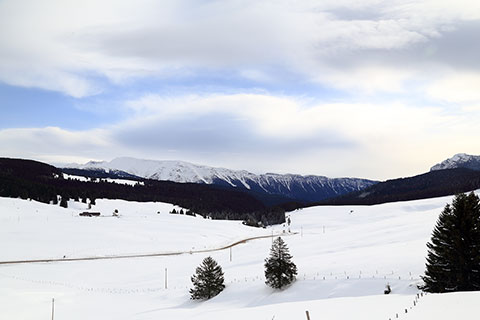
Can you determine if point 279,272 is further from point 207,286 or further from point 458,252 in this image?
point 458,252

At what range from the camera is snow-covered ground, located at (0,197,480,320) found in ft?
88.0

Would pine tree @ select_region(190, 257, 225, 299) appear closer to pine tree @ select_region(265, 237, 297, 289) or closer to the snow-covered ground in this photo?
the snow-covered ground

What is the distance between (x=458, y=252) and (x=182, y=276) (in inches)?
2000

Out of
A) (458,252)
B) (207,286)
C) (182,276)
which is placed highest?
(458,252)

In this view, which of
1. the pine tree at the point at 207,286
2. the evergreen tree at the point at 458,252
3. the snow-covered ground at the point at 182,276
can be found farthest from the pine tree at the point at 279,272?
the evergreen tree at the point at 458,252

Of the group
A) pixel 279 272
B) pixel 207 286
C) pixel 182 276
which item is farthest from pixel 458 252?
pixel 182 276

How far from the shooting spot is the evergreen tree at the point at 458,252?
3139cm

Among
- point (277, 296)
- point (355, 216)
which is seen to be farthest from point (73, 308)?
point (355, 216)

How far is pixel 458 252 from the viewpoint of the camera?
105ft

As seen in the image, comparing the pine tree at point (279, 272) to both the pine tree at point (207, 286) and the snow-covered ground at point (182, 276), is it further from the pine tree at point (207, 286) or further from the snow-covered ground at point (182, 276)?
the pine tree at point (207, 286)

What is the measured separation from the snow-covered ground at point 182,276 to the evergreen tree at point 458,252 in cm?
312

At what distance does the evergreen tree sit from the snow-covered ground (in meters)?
3.12

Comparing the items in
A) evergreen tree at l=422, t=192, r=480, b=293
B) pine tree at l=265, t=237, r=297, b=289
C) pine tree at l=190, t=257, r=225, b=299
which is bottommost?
pine tree at l=190, t=257, r=225, b=299

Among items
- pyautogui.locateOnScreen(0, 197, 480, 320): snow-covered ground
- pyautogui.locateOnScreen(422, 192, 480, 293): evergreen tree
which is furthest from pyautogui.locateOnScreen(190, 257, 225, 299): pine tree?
pyautogui.locateOnScreen(422, 192, 480, 293): evergreen tree
